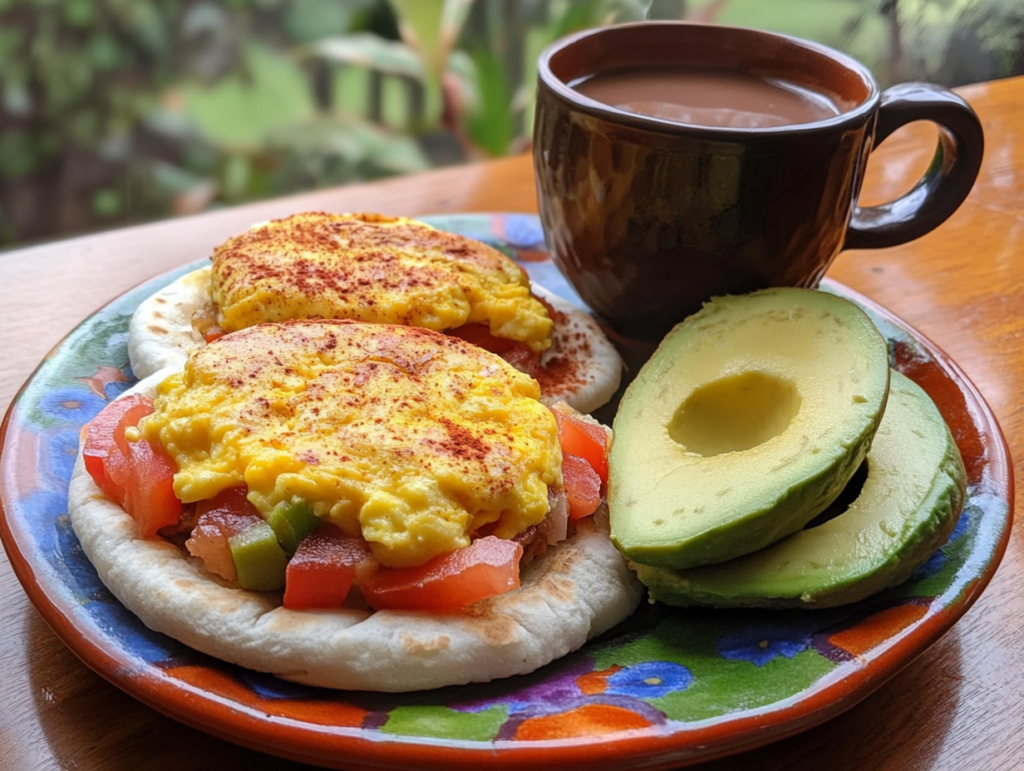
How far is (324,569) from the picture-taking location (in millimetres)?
1477

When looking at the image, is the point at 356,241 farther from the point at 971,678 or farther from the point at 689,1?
the point at 689,1

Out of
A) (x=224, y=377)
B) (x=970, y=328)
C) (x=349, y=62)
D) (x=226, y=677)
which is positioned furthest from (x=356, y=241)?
(x=349, y=62)

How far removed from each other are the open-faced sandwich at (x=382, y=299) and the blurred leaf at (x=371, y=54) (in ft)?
9.10

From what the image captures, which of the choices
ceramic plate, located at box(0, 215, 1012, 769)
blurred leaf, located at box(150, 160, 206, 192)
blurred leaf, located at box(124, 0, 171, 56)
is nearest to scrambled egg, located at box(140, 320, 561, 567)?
ceramic plate, located at box(0, 215, 1012, 769)

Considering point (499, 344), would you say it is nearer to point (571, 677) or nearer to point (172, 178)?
point (571, 677)

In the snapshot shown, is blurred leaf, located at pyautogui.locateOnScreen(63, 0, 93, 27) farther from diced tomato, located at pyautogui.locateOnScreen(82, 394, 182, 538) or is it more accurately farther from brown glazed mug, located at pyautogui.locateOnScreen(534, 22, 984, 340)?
diced tomato, located at pyautogui.locateOnScreen(82, 394, 182, 538)

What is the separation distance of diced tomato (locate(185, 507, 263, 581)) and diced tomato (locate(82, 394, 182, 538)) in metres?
0.09

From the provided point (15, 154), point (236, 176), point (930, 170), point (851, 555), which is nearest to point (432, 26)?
point (236, 176)

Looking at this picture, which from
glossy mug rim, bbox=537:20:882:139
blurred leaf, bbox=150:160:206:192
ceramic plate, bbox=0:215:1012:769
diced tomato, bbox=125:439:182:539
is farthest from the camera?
blurred leaf, bbox=150:160:206:192

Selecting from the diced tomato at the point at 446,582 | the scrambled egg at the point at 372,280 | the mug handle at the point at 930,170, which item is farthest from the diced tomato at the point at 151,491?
the mug handle at the point at 930,170

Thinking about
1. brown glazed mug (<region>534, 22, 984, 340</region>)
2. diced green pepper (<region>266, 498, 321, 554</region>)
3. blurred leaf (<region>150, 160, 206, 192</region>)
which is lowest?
blurred leaf (<region>150, 160, 206, 192</region>)

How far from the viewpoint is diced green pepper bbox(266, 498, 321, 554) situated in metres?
1.48

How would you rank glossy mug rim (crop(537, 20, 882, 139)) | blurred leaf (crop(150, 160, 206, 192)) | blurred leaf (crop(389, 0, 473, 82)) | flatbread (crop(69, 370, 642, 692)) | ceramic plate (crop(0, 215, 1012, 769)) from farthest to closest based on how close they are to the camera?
blurred leaf (crop(150, 160, 206, 192)) < blurred leaf (crop(389, 0, 473, 82)) < glossy mug rim (crop(537, 20, 882, 139)) < flatbread (crop(69, 370, 642, 692)) < ceramic plate (crop(0, 215, 1012, 769))

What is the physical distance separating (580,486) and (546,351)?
569 mm
